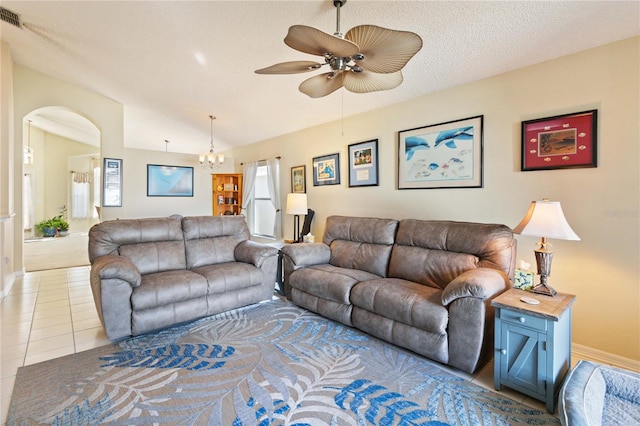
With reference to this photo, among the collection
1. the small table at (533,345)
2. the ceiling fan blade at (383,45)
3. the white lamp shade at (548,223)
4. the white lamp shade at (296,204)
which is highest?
the ceiling fan blade at (383,45)

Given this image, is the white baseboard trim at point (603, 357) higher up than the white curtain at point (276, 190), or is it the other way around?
the white curtain at point (276, 190)

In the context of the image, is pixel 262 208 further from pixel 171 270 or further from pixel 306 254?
pixel 171 270

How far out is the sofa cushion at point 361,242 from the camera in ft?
10.5

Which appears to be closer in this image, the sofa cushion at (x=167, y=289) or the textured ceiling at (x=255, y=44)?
the textured ceiling at (x=255, y=44)

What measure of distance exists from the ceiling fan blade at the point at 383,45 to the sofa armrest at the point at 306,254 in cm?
219

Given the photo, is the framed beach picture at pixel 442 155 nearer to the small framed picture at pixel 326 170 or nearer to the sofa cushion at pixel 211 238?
the small framed picture at pixel 326 170

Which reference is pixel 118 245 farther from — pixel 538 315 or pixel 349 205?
pixel 538 315

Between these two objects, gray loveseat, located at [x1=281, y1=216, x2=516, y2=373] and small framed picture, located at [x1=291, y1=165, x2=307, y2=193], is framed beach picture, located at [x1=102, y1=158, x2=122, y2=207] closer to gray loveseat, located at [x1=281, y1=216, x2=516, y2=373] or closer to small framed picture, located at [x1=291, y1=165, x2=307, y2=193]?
small framed picture, located at [x1=291, y1=165, x2=307, y2=193]

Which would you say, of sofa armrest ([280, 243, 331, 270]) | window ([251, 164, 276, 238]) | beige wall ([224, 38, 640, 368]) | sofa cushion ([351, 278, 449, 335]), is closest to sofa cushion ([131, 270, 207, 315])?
sofa armrest ([280, 243, 331, 270])

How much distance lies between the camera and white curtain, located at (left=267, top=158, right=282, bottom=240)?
5559 millimetres

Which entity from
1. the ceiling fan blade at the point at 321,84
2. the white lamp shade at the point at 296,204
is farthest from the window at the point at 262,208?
the ceiling fan blade at the point at 321,84

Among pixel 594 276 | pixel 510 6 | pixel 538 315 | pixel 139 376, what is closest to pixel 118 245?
pixel 139 376

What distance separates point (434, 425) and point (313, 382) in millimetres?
772

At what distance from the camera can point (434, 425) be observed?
1.61 metres
